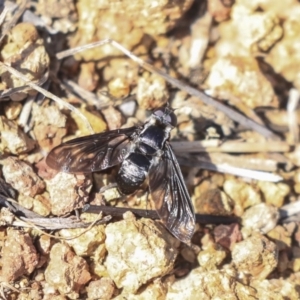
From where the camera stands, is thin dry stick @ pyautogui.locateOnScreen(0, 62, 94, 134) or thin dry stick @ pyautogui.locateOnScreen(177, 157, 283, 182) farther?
thin dry stick @ pyautogui.locateOnScreen(177, 157, 283, 182)

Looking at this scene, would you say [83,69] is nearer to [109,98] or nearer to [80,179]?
[109,98]

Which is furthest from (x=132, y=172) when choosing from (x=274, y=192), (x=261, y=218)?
(x=274, y=192)

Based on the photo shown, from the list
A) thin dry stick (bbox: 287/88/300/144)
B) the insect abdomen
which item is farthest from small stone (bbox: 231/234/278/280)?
thin dry stick (bbox: 287/88/300/144)

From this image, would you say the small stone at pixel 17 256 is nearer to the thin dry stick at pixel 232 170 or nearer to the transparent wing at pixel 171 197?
the transparent wing at pixel 171 197

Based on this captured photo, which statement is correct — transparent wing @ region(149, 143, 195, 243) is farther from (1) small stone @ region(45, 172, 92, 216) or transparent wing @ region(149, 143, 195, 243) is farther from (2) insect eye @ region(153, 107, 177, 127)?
(1) small stone @ region(45, 172, 92, 216)

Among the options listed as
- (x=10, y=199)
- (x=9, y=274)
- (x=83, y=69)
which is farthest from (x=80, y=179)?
(x=83, y=69)

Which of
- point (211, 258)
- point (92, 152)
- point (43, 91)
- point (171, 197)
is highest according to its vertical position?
point (43, 91)

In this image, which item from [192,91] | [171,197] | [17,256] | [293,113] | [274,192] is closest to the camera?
[17,256]

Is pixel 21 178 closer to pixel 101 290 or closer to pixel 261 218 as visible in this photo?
pixel 101 290

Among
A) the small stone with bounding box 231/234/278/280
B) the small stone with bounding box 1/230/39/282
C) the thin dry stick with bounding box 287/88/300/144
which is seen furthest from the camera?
the thin dry stick with bounding box 287/88/300/144
